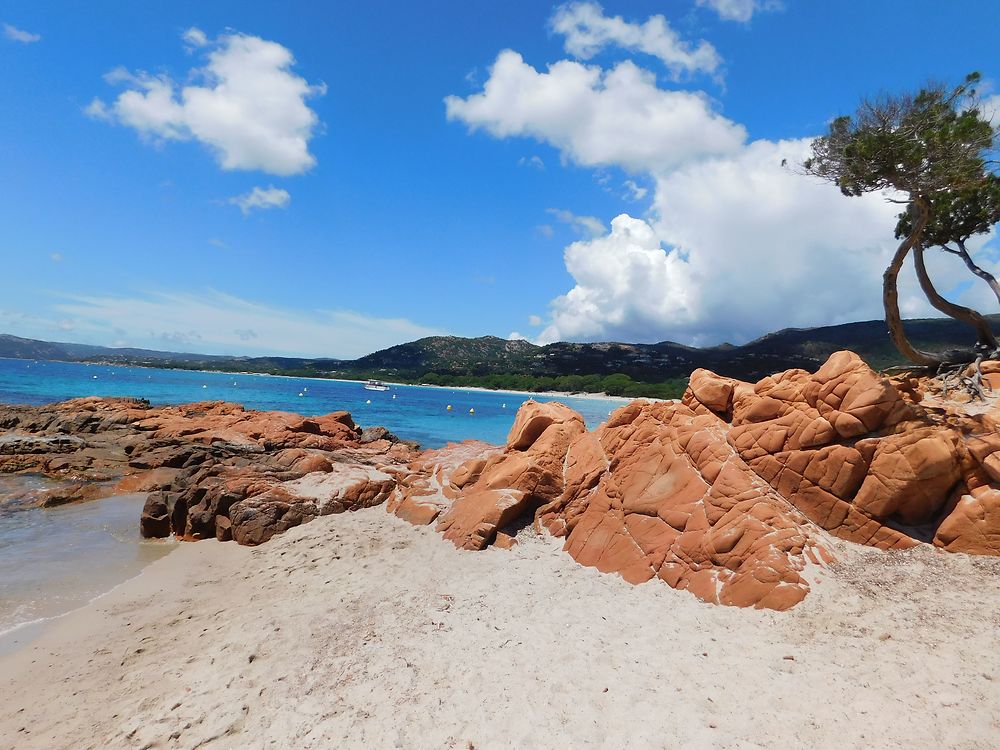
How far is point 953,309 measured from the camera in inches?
575

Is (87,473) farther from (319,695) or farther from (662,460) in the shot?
(662,460)

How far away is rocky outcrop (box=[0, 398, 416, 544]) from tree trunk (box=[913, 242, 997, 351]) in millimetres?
18594

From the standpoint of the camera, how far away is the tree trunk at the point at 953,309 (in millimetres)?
13766

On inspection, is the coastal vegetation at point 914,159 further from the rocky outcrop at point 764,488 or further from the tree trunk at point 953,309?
the rocky outcrop at point 764,488

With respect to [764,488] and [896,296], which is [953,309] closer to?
[896,296]

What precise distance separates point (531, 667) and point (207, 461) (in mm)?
20529

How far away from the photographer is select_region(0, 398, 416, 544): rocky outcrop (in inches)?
604

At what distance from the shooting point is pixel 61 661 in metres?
8.32

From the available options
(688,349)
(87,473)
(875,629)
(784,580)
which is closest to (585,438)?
(784,580)

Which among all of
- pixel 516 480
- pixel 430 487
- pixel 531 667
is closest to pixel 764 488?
pixel 531 667

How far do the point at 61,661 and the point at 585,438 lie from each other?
12659 millimetres

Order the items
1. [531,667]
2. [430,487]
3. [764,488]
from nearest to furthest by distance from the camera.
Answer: [531,667]
[764,488]
[430,487]

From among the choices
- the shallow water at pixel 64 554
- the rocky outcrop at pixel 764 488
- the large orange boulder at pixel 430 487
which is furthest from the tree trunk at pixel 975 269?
the shallow water at pixel 64 554

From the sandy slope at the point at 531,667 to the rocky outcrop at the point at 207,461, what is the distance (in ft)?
16.4
